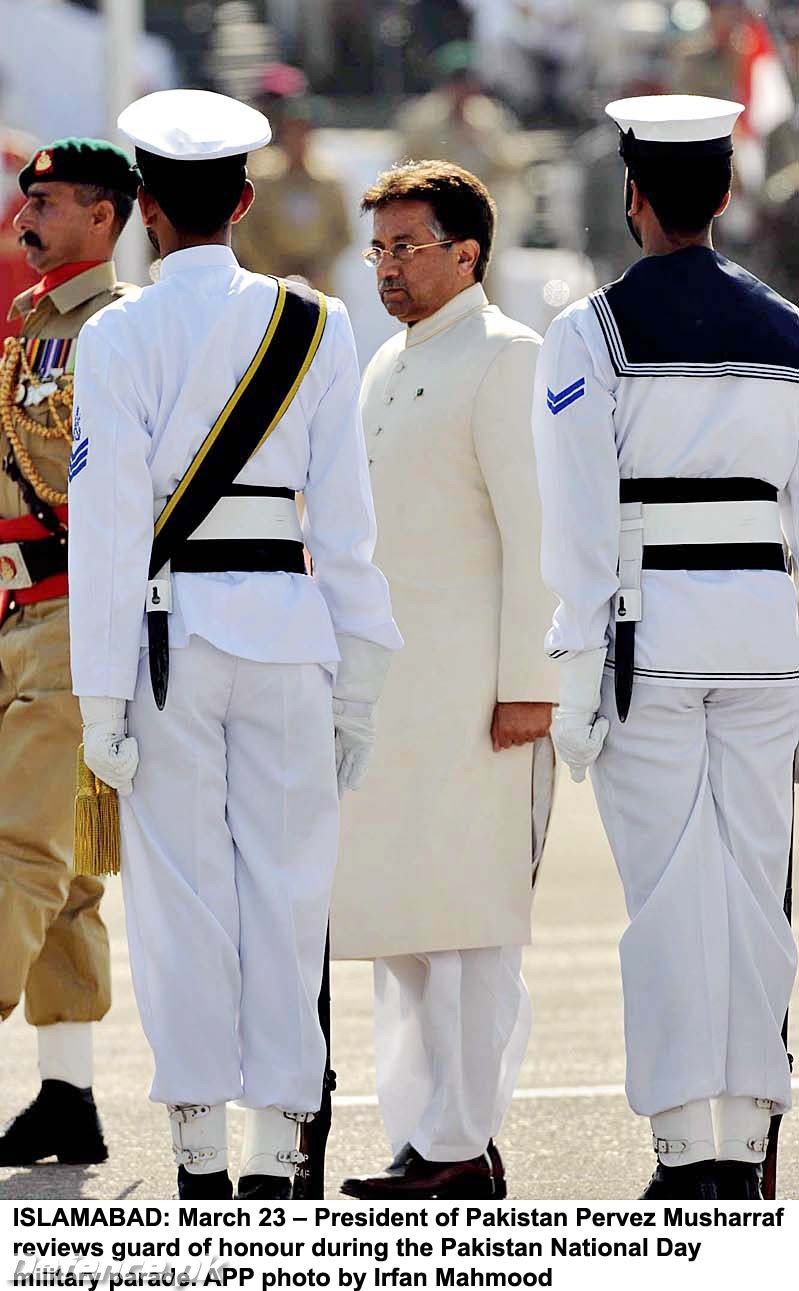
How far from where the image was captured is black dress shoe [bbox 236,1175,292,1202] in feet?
14.0

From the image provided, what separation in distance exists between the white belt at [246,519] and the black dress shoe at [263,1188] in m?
1.06

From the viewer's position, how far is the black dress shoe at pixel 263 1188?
4266 mm

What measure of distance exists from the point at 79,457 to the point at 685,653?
3.51 ft

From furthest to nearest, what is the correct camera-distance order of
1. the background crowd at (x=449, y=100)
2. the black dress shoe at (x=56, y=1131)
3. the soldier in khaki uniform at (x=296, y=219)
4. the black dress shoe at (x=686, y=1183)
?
the background crowd at (x=449, y=100), the soldier in khaki uniform at (x=296, y=219), the black dress shoe at (x=56, y=1131), the black dress shoe at (x=686, y=1183)

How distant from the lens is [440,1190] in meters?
5.02

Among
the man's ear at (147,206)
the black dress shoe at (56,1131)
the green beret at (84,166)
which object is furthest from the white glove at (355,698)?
the green beret at (84,166)

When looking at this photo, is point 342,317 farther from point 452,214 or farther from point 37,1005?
point 37,1005

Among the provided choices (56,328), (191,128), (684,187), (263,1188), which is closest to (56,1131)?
(263,1188)

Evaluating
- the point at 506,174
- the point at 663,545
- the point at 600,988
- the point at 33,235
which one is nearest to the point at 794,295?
the point at 506,174

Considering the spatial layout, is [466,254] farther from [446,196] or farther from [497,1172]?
[497,1172]

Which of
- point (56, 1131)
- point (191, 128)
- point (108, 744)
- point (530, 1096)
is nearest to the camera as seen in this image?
point (108, 744)

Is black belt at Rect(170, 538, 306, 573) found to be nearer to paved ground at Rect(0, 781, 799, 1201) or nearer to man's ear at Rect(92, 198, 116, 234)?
paved ground at Rect(0, 781, 799, 1201)

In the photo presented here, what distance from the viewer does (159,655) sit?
4.23m

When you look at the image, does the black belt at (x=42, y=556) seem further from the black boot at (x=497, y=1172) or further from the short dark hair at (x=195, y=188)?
the black boot at (x=497, y=1172)
